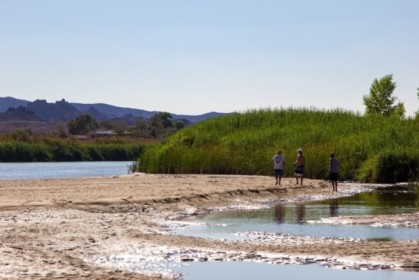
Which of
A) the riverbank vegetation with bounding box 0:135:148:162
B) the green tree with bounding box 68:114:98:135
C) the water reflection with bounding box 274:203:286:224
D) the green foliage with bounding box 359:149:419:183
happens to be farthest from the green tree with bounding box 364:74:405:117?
the green tree with bounding box 68:114:98:135

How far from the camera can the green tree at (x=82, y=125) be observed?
142 metres

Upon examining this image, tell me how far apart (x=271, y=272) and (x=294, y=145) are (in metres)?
28.2

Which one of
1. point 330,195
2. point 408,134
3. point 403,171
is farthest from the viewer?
point 408,134

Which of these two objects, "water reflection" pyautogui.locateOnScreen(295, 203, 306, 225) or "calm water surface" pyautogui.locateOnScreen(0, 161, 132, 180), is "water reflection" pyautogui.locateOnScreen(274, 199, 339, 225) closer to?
"water reflection" pyautogui.locateOnScreen(295, 203, 306, 225)

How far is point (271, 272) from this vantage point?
13.0 metres

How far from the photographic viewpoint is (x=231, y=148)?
1660 inches

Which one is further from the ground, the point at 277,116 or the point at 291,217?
the point at 277,116

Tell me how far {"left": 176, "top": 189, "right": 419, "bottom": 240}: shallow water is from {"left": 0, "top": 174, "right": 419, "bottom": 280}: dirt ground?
780 mm

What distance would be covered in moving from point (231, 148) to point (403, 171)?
8880 mm

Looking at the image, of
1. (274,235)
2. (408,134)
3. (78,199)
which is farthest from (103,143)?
(274,235)

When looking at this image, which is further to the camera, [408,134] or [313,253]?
[408,134]

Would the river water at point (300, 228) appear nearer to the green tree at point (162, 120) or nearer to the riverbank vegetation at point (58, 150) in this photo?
the riverbank vegetation at point (58, 150)

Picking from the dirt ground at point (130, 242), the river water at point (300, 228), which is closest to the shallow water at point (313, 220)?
the river water at point (300, 228)

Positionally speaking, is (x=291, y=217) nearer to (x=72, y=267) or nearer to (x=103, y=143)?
(x=72, y=267)
